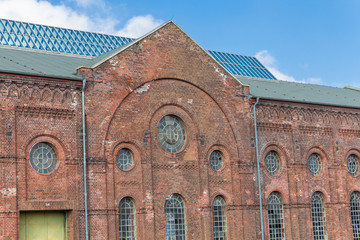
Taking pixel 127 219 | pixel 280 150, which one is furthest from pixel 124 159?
pixel 280 150

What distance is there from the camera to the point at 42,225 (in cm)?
2409

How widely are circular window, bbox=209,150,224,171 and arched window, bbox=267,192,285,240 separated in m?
3.89

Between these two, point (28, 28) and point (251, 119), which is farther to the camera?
point (28, 28)

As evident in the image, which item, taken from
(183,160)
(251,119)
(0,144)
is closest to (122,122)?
(183,160)

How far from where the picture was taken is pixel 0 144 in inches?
A: 910

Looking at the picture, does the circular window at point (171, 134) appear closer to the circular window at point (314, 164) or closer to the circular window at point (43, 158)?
the circular window at point (43, 158)

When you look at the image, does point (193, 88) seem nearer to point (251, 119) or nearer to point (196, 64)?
point (196, 64)

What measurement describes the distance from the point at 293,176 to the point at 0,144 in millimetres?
17091

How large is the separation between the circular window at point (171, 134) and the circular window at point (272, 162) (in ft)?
19.1

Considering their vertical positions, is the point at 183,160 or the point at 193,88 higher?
the point at 193,88

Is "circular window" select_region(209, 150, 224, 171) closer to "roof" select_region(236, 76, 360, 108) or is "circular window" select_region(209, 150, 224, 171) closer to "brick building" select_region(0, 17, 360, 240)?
"brick building" select_region(0, 17, 360, 240)

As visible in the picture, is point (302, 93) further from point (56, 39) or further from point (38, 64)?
point (38, 64)

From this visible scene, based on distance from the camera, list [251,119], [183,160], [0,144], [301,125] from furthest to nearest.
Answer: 1. [301,125]
2. [251,119]
3. [183,160]
4. [0,144]

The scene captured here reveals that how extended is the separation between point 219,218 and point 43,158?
10022 mm
